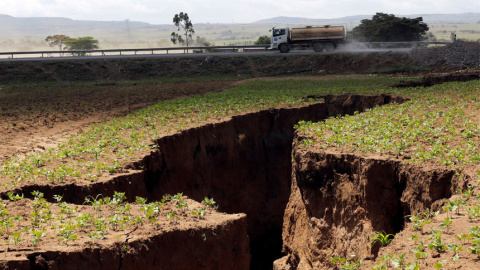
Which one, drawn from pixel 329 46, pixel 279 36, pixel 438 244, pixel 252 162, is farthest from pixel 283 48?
pixel 438 244

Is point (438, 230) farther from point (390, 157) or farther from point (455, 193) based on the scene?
point (390, 157)

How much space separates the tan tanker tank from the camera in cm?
5209

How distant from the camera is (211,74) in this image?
4750 cm

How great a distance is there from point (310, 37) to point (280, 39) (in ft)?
8.91

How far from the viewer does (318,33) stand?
52188mm

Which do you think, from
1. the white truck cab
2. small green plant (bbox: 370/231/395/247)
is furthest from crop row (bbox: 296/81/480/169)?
the white truck cab

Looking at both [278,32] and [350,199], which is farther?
[278,32]

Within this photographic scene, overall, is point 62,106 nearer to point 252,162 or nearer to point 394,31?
point 252,162

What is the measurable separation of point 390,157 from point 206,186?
24.9ft

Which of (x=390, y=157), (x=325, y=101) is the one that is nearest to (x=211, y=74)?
(x=325, y=101)

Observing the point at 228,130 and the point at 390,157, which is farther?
the point at 228,130

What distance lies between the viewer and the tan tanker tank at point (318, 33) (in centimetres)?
5209

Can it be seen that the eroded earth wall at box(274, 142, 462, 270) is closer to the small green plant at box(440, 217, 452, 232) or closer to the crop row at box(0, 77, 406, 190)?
the small green plant at box(440, 217, 452, 232)

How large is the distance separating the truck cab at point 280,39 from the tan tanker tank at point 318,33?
0.83 m
